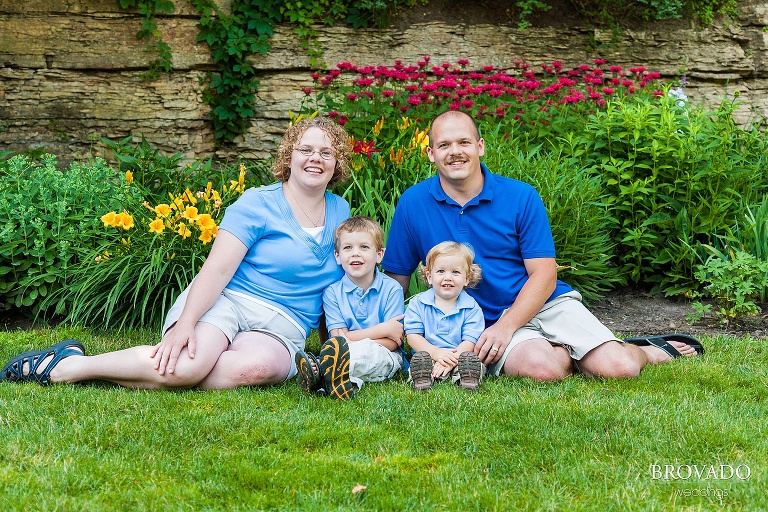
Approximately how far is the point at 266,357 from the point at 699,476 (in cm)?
186

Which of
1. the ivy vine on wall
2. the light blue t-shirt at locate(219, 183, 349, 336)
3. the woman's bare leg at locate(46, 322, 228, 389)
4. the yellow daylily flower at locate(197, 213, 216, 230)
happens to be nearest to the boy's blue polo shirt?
the light blue t-shirt at locate(219, 183, 349, 336)

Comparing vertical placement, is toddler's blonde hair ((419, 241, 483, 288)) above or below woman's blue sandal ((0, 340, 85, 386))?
above

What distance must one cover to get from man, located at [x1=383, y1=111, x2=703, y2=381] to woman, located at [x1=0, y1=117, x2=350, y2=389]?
0.46 m

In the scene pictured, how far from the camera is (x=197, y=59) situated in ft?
26.1

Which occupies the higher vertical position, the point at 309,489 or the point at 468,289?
the point at 468,289

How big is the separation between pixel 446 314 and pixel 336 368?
662 mm

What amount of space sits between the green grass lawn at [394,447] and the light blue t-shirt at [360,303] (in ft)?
1.20

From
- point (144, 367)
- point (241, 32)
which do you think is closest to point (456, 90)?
point (241, 32)

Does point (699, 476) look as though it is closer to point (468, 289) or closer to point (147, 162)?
point (468, 289)

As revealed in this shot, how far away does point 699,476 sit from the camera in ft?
7.95

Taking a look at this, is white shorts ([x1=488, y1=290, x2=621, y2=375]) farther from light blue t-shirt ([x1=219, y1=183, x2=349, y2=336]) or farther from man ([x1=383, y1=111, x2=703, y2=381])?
light blue t-shirt ([x1=219, y1=183, x2=349, y2=336])

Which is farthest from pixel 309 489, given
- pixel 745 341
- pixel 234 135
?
pixel 234 135

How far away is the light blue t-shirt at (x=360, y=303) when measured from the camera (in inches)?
146

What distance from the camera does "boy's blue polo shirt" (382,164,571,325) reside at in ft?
12.3
